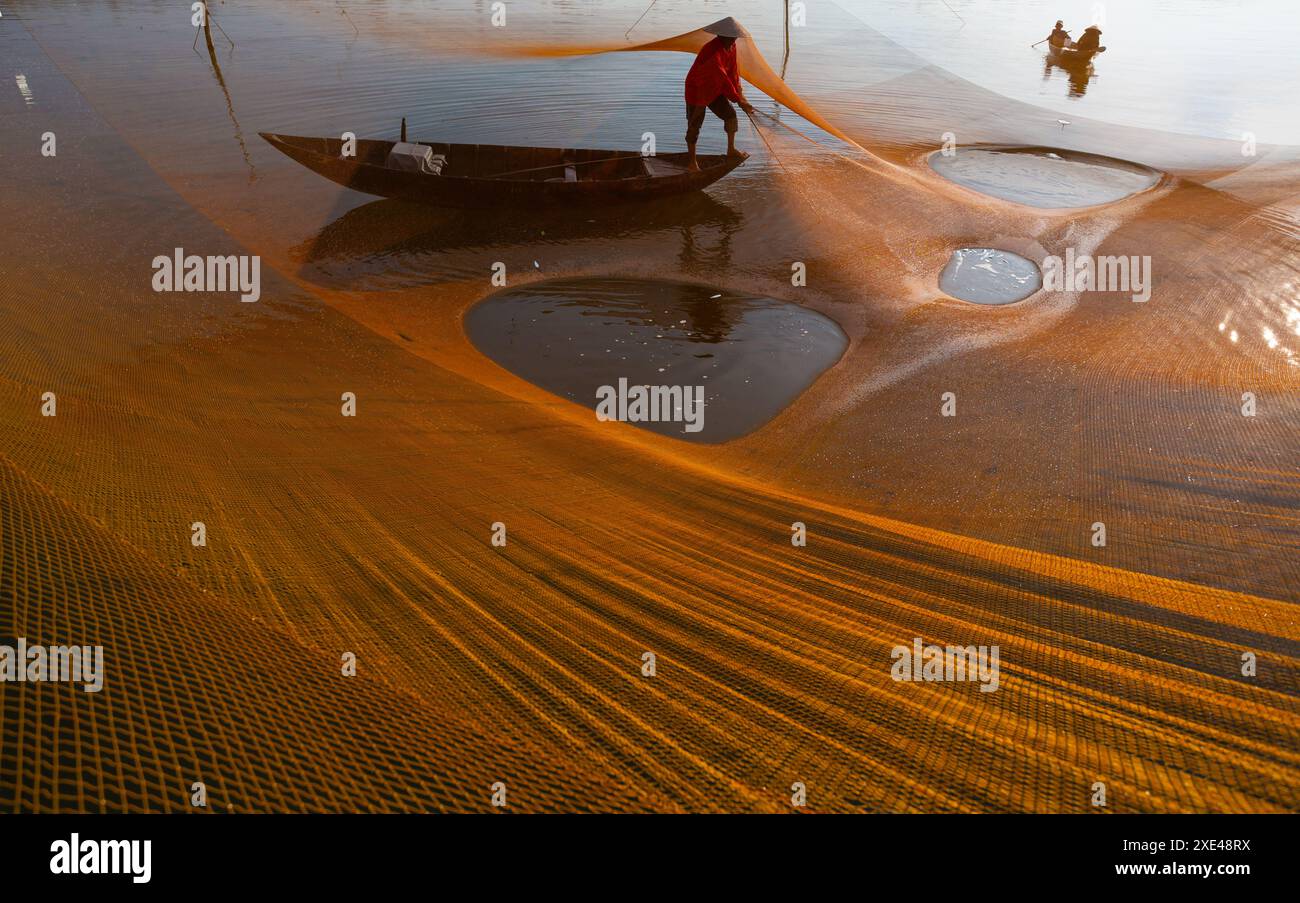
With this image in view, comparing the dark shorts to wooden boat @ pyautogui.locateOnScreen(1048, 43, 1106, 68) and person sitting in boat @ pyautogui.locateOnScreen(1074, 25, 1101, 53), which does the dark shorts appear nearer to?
wooden boat @ pyautogui.locateOnScreen(1048, 43, 1106, 68)

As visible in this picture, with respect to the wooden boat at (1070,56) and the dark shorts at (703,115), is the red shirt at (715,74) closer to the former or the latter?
the dark shorts at (703,115)

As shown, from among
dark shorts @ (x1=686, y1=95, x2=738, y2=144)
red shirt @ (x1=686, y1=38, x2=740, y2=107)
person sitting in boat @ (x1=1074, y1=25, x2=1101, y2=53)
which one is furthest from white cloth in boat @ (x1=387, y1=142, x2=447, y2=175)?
person sitting in boat @ (x1=1074, y1=25, x2=1101, y2=53)

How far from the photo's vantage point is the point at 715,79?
8719mm

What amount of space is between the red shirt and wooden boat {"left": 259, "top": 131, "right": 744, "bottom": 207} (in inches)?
27.3

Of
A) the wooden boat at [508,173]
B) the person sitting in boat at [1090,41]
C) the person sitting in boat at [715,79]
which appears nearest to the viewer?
the wooden boat at [508,173]

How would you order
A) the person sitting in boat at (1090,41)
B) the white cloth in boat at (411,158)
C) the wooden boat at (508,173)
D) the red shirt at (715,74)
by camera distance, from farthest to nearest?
1. the person sitting in boat at (1090,41)
2. the red shirt at (715,74)
3. the white cloth in boat at (411,158)
4. the wooden boat at (508,173)

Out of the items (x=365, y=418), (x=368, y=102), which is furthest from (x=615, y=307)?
(x=368, y=102)

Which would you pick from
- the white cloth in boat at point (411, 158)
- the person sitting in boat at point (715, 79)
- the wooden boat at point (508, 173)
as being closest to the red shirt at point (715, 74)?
the person sitting in boat at point (715, 79)

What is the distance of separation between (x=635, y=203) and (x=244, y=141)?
5493mm

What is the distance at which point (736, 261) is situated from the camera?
7.66 meters

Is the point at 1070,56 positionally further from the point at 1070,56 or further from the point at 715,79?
the point at 715,79

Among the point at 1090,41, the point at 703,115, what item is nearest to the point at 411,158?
the point at 703,115

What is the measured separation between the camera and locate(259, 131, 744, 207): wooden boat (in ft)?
25.5

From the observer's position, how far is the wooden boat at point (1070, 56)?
62.7 ft
